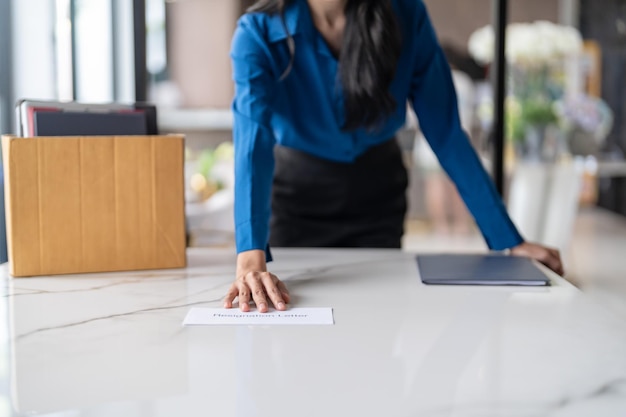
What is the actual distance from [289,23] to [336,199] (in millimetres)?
465

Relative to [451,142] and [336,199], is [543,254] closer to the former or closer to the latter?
[451,142]

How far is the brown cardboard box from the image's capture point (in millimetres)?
1136

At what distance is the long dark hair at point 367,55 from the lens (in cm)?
134

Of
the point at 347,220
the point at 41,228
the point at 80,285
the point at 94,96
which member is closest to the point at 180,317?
the point at 80,285

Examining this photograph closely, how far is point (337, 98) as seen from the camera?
1411 millimetres

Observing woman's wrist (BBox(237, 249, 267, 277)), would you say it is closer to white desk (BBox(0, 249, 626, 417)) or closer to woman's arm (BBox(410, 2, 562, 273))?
white desk (BBox(0, 249, 626, 417))

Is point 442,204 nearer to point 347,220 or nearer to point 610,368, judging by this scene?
point 347,220

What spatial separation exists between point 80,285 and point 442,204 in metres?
2.51

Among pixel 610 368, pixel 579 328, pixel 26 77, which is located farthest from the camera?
pixel 26 77

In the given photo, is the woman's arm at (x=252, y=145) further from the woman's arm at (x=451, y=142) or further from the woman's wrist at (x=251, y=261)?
the woman's arm at (x=451, y=142)

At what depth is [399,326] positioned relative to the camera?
847mm

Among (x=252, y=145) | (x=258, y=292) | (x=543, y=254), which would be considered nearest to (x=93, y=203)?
(x=252, y=145)

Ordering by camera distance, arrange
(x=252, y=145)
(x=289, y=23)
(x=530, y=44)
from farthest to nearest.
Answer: (x=530, y=44), (x=289, y=23), (x=252, y=145)

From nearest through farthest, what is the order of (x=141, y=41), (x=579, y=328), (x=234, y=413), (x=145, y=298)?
(x=234, y=413) < (x=579, y=328) < (x=145, y=298) < (x=141, y=41)
